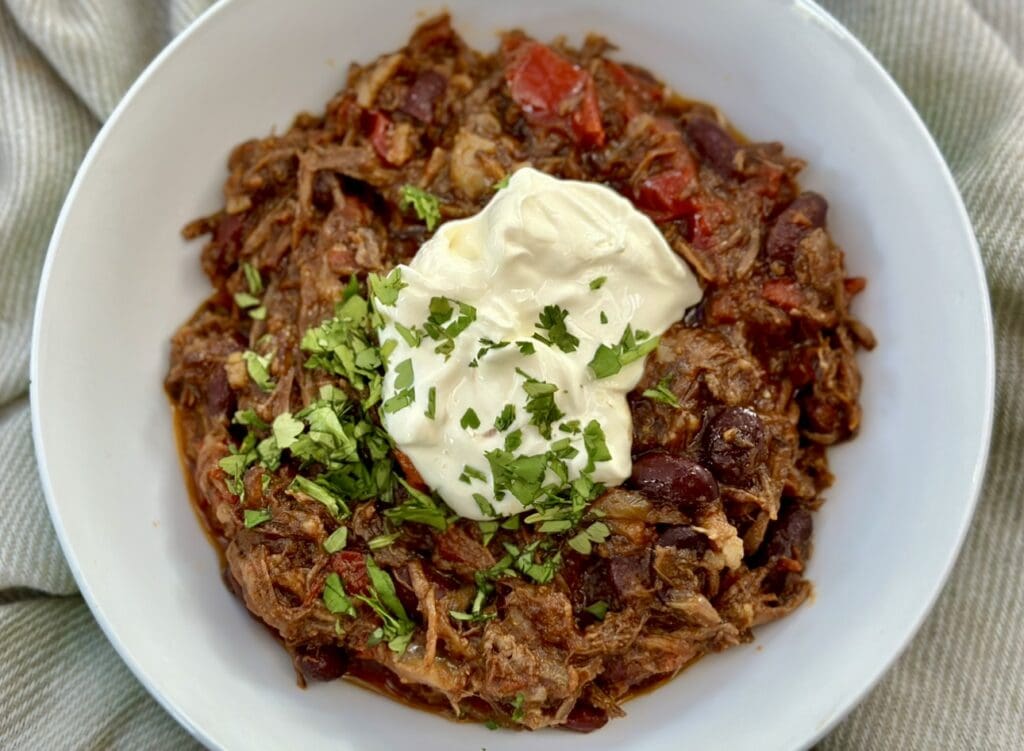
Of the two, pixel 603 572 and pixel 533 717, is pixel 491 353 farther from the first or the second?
pixel 533 717

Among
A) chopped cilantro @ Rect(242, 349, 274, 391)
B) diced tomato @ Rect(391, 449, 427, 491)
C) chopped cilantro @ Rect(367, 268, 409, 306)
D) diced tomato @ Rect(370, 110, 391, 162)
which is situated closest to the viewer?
chopped cilantro @ Rect(367, 268, 409, 306)

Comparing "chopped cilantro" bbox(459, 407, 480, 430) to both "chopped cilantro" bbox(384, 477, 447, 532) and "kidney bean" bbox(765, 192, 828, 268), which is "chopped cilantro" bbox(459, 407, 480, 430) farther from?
"kidney bean" bbox(765, 192, 828, 268)

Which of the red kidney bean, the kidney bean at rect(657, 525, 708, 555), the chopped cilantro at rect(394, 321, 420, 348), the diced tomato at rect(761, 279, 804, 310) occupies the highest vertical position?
the diced tomato at rect(761, 279, 804, 310)

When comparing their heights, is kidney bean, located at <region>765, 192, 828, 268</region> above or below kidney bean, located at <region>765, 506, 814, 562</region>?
above

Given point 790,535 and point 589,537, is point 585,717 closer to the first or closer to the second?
point 589,537

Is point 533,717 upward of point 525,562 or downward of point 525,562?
downward

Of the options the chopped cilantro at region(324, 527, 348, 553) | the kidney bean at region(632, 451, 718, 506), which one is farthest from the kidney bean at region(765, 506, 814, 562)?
the chopped cilantro at region(324, 527, 348, 553)

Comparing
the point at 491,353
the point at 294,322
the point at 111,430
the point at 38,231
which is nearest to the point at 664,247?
the point at 491,353
